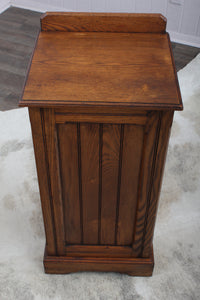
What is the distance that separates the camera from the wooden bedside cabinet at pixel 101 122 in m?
1.08

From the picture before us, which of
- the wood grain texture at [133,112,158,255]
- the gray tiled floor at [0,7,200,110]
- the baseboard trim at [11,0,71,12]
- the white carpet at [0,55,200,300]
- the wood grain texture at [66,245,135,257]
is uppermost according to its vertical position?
the wood grain texture at [133,112,158,255]

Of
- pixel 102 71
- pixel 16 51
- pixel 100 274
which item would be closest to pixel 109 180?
pixel 102 71

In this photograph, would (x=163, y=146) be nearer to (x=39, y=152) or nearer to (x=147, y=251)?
(x=39, y=152)

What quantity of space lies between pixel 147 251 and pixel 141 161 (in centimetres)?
49

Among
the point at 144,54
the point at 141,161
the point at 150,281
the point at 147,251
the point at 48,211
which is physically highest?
the point at 144,54

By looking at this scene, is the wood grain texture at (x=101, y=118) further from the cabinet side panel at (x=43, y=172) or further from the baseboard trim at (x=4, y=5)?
the baseboard trim at (x=4, y=5)

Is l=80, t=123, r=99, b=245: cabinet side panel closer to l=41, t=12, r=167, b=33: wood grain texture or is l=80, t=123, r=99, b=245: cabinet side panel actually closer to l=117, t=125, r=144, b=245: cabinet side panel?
l=117, t=125, r=144, b=245: cabinet side panel

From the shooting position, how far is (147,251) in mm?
1535

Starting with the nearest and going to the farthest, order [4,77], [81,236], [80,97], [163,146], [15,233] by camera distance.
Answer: [80,97]
[163,146]
[81,236]
[15,233]
[4,77]

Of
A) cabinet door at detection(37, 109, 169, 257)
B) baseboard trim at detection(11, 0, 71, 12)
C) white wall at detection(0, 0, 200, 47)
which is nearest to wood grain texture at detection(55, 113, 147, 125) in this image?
cabinet door at detection(37, 109, 169, 257)

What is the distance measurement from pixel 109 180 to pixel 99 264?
0.46 m

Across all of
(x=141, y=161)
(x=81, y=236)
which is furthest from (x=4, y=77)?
(x=141, y=161)

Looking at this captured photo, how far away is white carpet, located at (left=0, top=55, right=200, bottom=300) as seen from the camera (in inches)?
60.6

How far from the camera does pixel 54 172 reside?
1256 mm
